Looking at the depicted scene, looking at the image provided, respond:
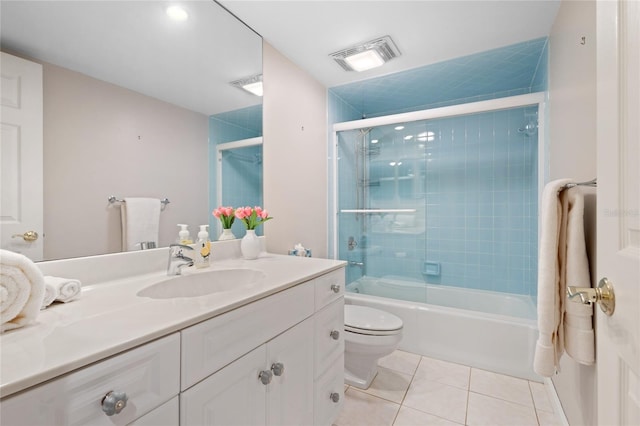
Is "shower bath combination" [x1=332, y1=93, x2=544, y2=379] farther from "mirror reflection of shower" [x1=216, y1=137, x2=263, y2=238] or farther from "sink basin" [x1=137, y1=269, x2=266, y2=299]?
"sink basin" [x1=137, y1=269, x2=266, y2=299]

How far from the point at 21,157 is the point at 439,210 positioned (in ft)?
9.72

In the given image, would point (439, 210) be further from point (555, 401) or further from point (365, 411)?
point (365, 411)

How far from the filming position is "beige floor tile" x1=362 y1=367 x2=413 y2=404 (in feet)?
5.52

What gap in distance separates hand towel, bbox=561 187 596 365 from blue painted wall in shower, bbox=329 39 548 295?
5.00 feet

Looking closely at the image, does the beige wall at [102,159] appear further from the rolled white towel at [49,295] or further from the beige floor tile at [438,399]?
the beige floor tile at [438,399]

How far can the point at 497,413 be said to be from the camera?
152 centimetres

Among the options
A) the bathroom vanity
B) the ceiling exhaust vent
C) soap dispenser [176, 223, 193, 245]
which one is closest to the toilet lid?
the bathroom vanity

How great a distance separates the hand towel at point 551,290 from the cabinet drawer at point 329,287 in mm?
810

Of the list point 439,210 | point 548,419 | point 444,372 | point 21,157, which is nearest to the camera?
point 21,157

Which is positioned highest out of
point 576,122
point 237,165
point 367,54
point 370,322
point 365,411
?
point 367,54

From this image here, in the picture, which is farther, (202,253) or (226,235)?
(226,235)

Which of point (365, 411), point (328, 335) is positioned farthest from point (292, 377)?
point (365, 411)

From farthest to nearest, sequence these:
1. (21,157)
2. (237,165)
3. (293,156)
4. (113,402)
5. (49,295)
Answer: (293,156) < (237,165) < (21,157) < (49,295) < (113,402)

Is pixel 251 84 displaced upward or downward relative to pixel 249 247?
upward
